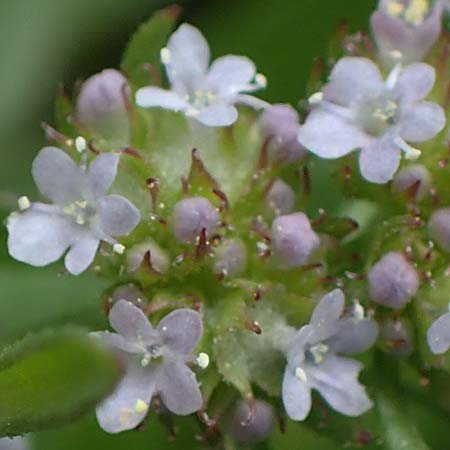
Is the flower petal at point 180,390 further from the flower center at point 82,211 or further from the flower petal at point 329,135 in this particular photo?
the flower petal at point 329,135

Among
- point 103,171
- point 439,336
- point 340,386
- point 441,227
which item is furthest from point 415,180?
point 103,171

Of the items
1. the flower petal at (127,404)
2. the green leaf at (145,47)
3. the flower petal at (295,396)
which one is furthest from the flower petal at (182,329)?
the green leaf at (145,47)

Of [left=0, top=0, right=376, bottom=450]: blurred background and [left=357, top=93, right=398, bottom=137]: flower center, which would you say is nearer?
[left=357, top=93, right=398, bottom=137]: flower center

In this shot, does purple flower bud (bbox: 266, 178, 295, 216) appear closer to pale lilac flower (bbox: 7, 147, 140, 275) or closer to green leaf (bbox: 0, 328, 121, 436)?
pale lilac flower (bbox: 7, 147, 140, 275)

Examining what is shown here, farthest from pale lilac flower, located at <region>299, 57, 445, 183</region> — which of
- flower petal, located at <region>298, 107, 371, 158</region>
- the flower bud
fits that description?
the flower bud

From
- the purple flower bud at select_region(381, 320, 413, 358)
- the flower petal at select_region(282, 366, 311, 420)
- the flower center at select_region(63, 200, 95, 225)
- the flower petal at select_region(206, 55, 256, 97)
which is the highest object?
the flower petal at select_region(206, 55, 256, 97)

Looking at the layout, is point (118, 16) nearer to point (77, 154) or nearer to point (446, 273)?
point (77, 154)
